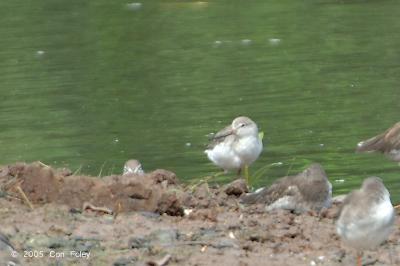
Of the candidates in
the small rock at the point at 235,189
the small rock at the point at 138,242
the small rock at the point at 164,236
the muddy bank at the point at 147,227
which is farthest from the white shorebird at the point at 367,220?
the small rock at the point at 235,189

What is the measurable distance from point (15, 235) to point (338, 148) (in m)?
5.98

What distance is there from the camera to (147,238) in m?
8.16

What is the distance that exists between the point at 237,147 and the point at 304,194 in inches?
82.0

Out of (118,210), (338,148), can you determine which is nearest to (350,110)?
(338,148)

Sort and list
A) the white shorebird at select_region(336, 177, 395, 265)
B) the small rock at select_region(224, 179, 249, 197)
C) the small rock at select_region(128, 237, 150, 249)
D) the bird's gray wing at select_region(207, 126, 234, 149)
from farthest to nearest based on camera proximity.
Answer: the bird's gray wing at select_region(207, 126, 234, 149) < the small rock at select_region(224, 179, 249, 197) < the small rock at select_region(128, 237, 150, 249) < the white shorebird at select_region(336, 177, 395, 265)

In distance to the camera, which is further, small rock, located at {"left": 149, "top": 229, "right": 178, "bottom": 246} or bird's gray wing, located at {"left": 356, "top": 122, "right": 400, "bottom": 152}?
bird's gray wing, located at {"left": 356, "top": 122, "right": 400, "bottom": 152}

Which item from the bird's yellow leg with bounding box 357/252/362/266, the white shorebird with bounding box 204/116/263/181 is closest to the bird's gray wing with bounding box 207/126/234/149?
the white shorebird with bounding box 204/116/263/181

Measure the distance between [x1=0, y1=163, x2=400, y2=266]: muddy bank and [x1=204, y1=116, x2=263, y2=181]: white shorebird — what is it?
1.56 m

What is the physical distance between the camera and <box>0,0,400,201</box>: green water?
44.5 feet

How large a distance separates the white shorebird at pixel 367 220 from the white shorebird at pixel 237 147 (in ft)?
13.4

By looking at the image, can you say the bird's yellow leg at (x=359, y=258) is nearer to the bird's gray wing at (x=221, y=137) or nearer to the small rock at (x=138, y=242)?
the small rock at (x=138, y=242)

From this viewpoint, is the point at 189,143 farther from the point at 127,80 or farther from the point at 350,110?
the point at 127,80

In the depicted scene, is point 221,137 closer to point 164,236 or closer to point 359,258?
point 164,236

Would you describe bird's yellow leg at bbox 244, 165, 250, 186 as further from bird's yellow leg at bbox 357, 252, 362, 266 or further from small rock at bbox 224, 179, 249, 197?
bird's yellow leg at bbox 357, 252, 362, 266
